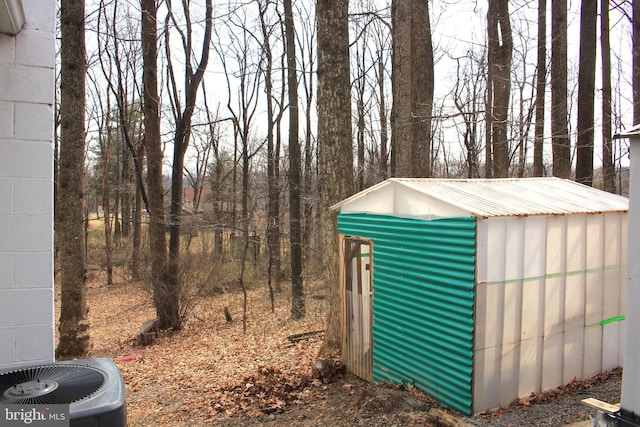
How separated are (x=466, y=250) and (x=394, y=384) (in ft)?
6.74

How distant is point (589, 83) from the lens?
10.7 m

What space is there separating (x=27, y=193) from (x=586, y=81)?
38.0 ft

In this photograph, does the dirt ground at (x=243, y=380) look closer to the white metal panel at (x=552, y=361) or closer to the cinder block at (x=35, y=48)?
the white metal panel at (x=552, y=361)

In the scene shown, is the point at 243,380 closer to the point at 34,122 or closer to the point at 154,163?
the point at 34,122

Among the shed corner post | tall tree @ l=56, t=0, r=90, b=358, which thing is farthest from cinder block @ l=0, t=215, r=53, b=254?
tall tree @ l=56, t=0, r=90, b=358

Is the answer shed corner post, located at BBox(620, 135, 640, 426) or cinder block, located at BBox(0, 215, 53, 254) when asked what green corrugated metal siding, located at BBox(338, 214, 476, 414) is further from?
cinder block, located at BBox(0, 215, 53, 254)

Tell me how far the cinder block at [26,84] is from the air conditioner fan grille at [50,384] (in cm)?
155

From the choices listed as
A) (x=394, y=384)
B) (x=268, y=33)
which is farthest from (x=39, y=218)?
(x=268, y=33)

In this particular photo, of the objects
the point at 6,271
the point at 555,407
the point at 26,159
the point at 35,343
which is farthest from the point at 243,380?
the point at 26,159

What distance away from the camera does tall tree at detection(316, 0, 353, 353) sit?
7.32 meters

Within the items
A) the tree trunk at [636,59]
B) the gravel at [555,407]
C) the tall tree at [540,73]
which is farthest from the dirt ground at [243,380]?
the tree trunk at [636,59]

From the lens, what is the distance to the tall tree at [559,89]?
→ 35.5 feet

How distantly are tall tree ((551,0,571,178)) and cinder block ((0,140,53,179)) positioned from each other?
419 inches

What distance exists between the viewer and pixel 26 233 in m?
2.70
